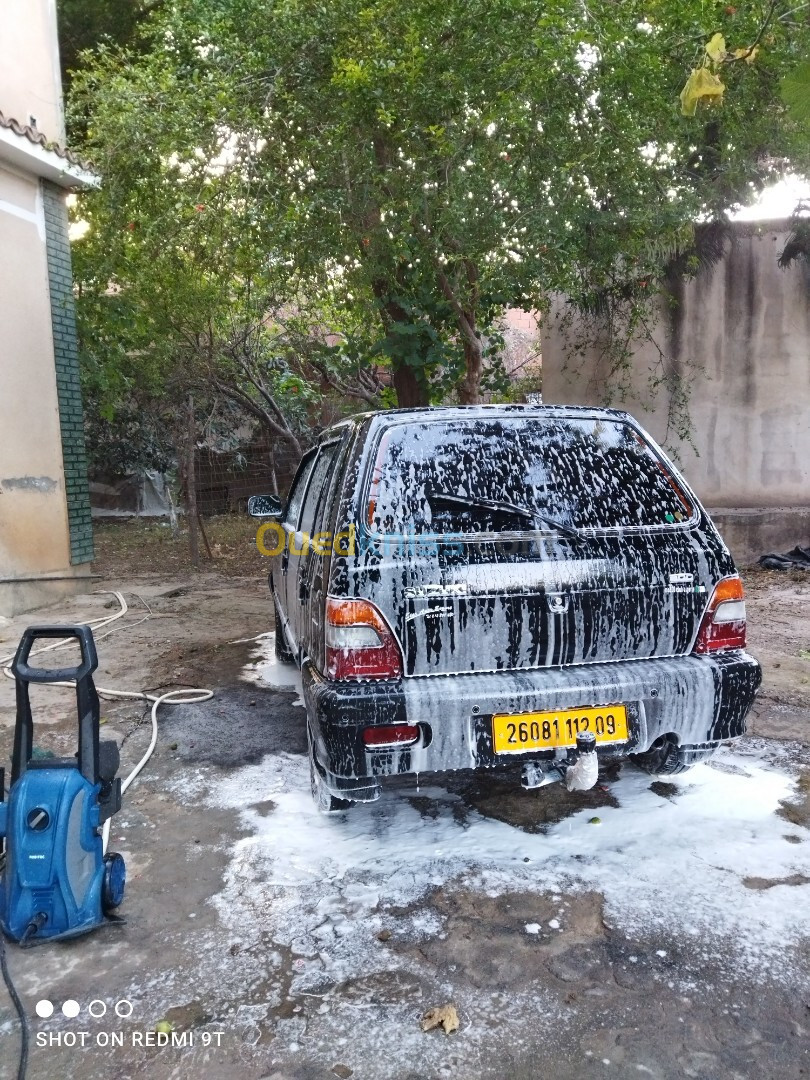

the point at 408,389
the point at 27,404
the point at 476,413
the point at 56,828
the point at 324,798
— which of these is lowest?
the point at 324,798

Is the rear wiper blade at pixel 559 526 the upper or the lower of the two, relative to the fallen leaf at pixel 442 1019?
upper

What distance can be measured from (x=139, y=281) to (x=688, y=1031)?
8883 millimetres

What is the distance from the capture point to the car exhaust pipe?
2.93 metres

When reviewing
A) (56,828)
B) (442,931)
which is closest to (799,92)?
(442,931)

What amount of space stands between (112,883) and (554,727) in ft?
5.21

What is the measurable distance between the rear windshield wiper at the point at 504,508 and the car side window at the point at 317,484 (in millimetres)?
735

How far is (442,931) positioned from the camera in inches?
104

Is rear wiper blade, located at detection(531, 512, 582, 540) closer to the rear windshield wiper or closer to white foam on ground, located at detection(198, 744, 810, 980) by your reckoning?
the rear windshield wiper

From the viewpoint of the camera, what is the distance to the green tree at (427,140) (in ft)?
19.5

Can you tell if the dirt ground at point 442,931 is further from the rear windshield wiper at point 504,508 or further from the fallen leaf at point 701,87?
the fallen leaf at point 701,87

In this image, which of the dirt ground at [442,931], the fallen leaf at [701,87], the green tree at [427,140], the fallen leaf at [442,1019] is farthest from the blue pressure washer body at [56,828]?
the green tree at [427,140]

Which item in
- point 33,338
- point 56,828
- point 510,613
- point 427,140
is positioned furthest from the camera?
point 33,338

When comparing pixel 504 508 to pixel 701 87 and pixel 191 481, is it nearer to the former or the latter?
pixel 701 87

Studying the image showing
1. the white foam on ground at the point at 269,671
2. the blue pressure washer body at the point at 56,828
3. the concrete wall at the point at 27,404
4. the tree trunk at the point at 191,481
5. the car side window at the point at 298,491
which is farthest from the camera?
the tree trunk at the point at 191,481
